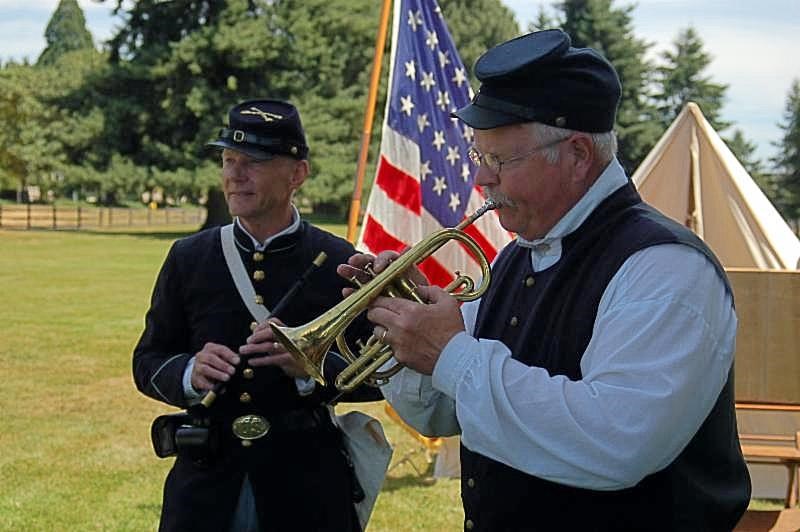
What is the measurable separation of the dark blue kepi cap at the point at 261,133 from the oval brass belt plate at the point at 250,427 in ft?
2.98

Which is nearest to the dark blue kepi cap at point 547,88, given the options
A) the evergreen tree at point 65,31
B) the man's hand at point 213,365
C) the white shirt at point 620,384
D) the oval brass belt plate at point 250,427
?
the white shirt at point 620,384

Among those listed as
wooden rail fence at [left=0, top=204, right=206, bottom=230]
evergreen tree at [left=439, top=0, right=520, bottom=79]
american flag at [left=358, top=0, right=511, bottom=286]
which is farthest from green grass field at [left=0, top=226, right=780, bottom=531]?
evergreen tree at [left=439, top=0, right=520, bottom=79]

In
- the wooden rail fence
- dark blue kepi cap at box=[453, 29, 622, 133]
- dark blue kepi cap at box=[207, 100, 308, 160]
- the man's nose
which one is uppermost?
dark blue kepi cap at box=[453, 29, 622, 133]

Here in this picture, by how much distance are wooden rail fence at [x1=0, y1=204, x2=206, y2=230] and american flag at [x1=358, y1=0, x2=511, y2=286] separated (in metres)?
38.2

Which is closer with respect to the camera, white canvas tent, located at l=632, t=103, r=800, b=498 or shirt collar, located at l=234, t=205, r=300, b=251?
shirt collar, located at l=234, t=205, r=300, b=251

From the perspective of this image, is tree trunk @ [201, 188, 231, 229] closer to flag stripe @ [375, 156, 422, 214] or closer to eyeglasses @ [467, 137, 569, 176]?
flag stripe @ [375, 156, 422, 214]

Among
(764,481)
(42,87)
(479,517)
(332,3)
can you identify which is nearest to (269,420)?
(479,517)

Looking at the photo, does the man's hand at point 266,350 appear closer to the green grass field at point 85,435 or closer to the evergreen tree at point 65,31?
the green grass field at point 85,435

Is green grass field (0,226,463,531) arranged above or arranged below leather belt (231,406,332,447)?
below

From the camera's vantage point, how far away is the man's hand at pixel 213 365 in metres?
3.35

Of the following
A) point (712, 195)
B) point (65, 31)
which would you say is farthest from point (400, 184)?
point (65, 31)

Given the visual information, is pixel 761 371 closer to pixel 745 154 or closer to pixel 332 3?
pixel 332 3

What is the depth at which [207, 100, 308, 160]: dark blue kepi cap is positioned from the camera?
372 centimetres

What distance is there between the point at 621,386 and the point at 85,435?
7380 mm
